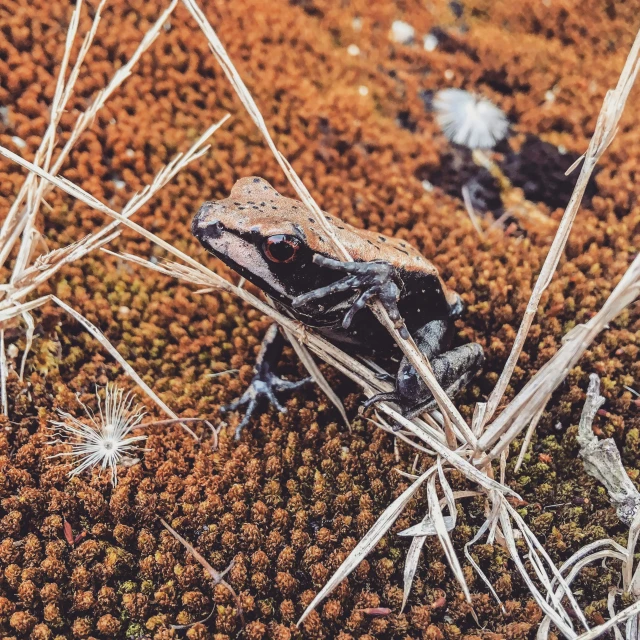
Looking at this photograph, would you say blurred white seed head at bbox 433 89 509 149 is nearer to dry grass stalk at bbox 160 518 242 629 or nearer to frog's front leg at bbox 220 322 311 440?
frog's front leg at bbox 220 322 311 440

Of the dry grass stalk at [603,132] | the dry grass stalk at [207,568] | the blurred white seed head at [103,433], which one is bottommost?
the dry grass stalk at [207,568]

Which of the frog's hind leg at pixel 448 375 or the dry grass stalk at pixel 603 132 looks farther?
the frog's hind leg at pixel 448 375

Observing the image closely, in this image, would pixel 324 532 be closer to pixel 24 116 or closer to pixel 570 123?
pixel 24 116

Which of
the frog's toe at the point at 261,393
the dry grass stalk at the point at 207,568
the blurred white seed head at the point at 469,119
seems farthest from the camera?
the blurred white seed head at the point at 469,119

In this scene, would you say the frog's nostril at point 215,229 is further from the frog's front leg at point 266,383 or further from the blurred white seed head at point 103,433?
the blurred white seed head at point 103,433

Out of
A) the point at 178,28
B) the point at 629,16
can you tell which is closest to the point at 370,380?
the point at 178,28

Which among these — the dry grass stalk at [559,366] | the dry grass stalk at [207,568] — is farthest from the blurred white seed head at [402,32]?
the dry grass stalk at [207,568]

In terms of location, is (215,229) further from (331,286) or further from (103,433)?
(103,433)

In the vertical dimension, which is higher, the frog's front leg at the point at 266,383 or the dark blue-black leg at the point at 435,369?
the dark blue-black leg at the point at 435,369
